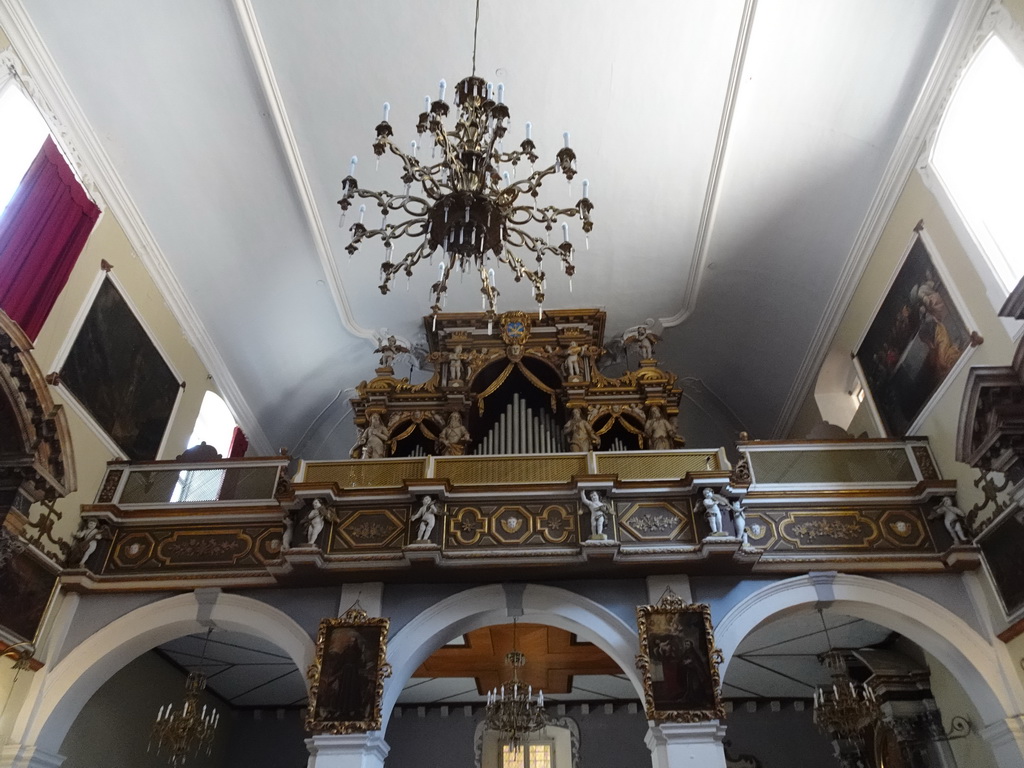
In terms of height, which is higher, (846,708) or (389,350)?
(389,350)

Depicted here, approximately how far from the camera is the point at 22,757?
24.1 feet

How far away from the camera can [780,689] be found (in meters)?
11.7

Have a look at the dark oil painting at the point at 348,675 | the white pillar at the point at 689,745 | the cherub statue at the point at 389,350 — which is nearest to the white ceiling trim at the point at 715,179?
the cherub statue at the point at 389,350

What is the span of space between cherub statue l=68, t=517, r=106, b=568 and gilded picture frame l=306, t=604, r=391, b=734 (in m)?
2.79

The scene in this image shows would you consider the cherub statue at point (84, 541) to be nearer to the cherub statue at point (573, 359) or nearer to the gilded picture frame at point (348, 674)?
the gilded picture frame at point (348, 674)

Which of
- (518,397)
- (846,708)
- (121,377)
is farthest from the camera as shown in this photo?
(518,397)

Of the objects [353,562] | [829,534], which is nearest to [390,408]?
[353,562]

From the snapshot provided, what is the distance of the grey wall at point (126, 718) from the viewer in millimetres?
8961

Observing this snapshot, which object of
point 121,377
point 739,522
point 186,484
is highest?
point 121,377

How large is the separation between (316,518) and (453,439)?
2.68 meters

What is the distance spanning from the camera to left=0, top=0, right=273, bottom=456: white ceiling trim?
7391mm

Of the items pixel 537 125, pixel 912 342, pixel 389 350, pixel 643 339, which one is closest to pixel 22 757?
pixel 389 350

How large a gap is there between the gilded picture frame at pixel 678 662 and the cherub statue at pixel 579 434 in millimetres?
2736

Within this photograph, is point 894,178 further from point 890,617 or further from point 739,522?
point 890,617
